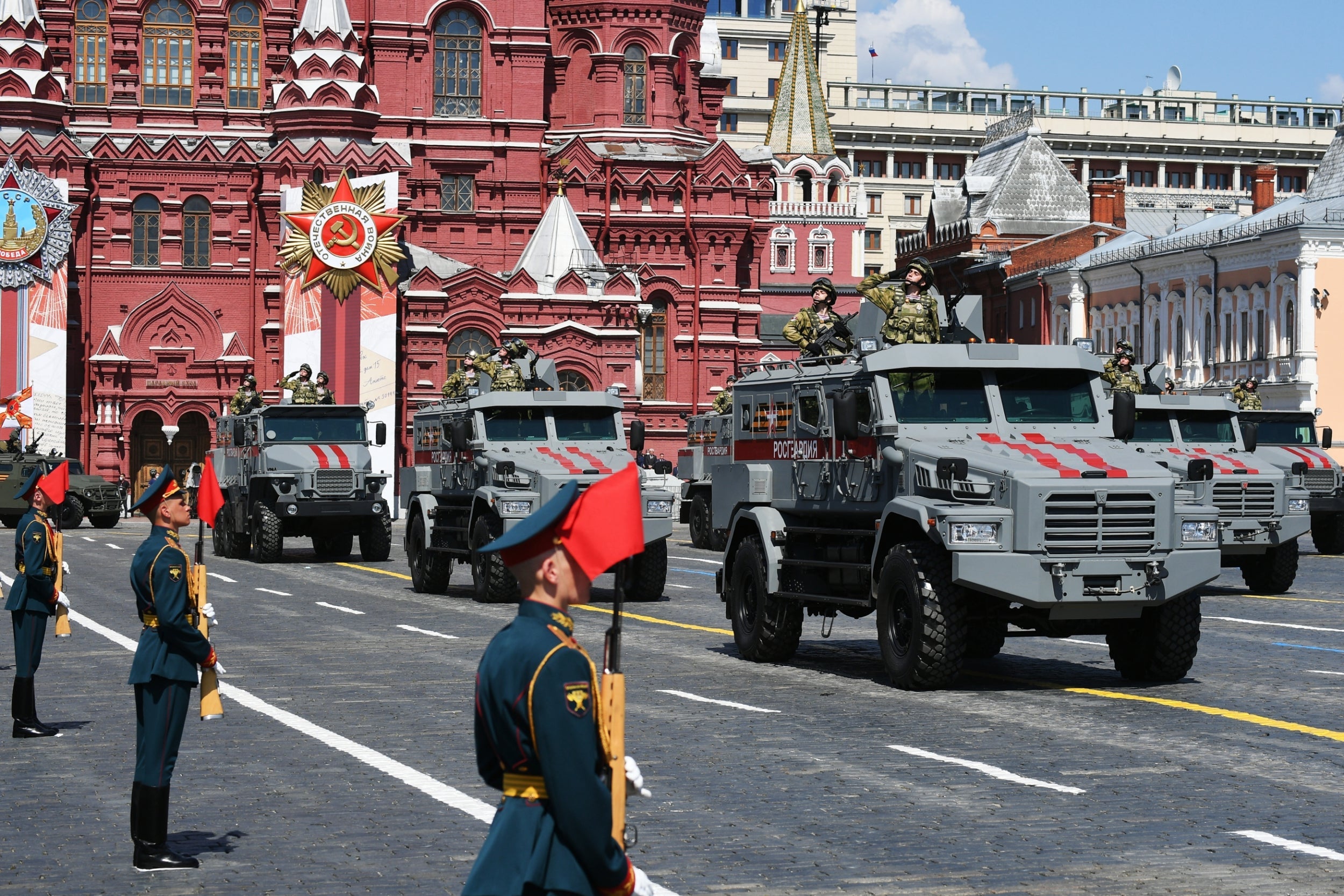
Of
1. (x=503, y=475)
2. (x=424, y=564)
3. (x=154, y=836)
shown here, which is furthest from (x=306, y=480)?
(x=154, y=836)

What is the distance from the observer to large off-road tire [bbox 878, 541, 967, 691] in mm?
14430

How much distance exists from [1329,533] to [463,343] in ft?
123

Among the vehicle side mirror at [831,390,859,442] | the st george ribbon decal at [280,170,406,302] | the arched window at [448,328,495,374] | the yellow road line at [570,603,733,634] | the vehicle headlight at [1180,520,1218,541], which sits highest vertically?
the st george ribbon decal at [280,170,406,302]

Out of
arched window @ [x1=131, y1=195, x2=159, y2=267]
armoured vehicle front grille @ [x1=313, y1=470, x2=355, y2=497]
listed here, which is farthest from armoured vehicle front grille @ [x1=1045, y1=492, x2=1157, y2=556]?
arched window @ [x1=131, y1=195, x2=159, y2=267]

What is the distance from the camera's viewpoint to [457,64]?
72.7 m

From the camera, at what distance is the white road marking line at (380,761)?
10.2 metres

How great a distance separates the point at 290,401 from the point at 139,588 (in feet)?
89.9

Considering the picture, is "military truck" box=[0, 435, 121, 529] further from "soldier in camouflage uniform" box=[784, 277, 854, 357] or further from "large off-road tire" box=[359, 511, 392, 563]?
"soldier in camouflage uniform" box=[784, 277, 854, 357]

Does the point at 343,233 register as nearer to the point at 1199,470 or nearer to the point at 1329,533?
the point at 1329,533

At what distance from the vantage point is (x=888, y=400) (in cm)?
1583

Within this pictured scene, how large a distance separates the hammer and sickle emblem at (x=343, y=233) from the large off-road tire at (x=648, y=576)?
43.3 m

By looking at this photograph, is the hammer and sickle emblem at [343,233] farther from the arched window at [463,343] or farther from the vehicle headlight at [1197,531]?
the vehicle headlight at [1197,531]

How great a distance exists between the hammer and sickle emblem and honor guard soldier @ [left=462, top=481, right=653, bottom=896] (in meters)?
62.8

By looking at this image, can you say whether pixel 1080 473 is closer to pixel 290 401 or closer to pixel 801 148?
pixel 290 401
